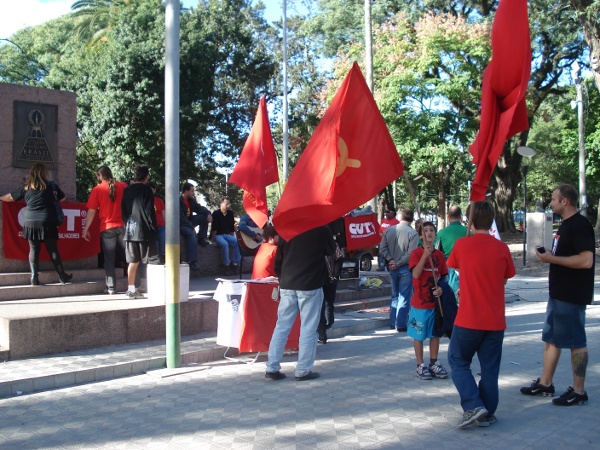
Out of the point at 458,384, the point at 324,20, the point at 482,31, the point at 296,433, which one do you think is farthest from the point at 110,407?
the point at 324,20

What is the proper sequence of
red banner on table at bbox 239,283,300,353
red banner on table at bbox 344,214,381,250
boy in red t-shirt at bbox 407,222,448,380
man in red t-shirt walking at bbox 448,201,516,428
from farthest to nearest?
1. red banner on table at bbox 344,214,381,250
2. red banner on table at bbox 239,283,300,353
3. boy in red t-shirt at bbox 407,222,448,380
4. man in red t-shirt walking at bbox 448,201,516,428

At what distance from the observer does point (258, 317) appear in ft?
25.7

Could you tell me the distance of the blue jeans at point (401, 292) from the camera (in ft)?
32.6

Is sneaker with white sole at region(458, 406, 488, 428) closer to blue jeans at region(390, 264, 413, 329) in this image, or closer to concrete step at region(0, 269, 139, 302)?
blue jeans at region(390, 264, 413, 329)

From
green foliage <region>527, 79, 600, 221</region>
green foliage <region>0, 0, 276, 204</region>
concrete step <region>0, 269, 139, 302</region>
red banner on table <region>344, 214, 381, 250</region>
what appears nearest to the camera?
concrete step <region>0, 269, 139, 302</region>

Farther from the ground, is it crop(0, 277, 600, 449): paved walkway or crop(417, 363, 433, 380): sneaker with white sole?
crop(417, 363, 433, 380): sneaker with white sole

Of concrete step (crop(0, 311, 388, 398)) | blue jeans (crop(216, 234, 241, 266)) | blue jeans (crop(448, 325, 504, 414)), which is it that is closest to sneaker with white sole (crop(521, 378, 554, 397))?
blue jeans (crop(448, 325, 504, 414))

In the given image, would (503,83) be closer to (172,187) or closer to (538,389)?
(538,389)

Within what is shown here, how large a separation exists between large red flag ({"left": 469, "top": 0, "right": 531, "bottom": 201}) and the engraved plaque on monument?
824cm

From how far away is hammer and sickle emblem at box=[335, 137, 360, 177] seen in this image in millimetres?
6277

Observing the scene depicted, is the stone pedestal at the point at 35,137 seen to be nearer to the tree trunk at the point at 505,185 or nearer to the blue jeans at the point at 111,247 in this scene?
the blue jeans at the point at 111,247

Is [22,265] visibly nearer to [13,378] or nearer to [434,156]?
[13,378]

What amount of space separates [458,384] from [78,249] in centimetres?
750

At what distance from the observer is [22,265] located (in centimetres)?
1020
